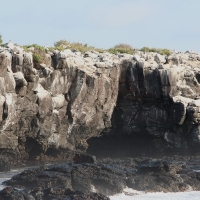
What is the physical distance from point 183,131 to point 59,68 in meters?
12.9

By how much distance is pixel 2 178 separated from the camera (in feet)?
141

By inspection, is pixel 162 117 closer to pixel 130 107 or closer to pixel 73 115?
pixel 130 107

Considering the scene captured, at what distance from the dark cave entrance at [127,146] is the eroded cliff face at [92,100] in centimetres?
80

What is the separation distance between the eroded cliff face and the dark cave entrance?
0.80 meters

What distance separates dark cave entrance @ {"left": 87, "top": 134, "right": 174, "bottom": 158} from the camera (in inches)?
2292

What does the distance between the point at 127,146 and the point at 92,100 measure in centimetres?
688

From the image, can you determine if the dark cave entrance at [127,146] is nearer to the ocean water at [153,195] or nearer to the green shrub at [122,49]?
the green shrub at [122,49]

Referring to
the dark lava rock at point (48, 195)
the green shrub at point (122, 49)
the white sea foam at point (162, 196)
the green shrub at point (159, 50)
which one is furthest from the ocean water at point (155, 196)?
the green shrub at point (159, 50)

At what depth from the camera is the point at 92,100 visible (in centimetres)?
5509

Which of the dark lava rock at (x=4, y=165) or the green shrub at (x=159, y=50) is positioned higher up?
the green shrub at (x=159, y=50)

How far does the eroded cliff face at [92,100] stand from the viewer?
165 ft

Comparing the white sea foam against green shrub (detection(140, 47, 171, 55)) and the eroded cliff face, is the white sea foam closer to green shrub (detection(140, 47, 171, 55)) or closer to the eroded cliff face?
the eroded cliff face

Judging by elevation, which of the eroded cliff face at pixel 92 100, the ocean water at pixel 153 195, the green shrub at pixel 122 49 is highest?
the green shrub at pixel 122 49

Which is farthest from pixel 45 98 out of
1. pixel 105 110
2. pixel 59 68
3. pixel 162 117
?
pixel 162 117
